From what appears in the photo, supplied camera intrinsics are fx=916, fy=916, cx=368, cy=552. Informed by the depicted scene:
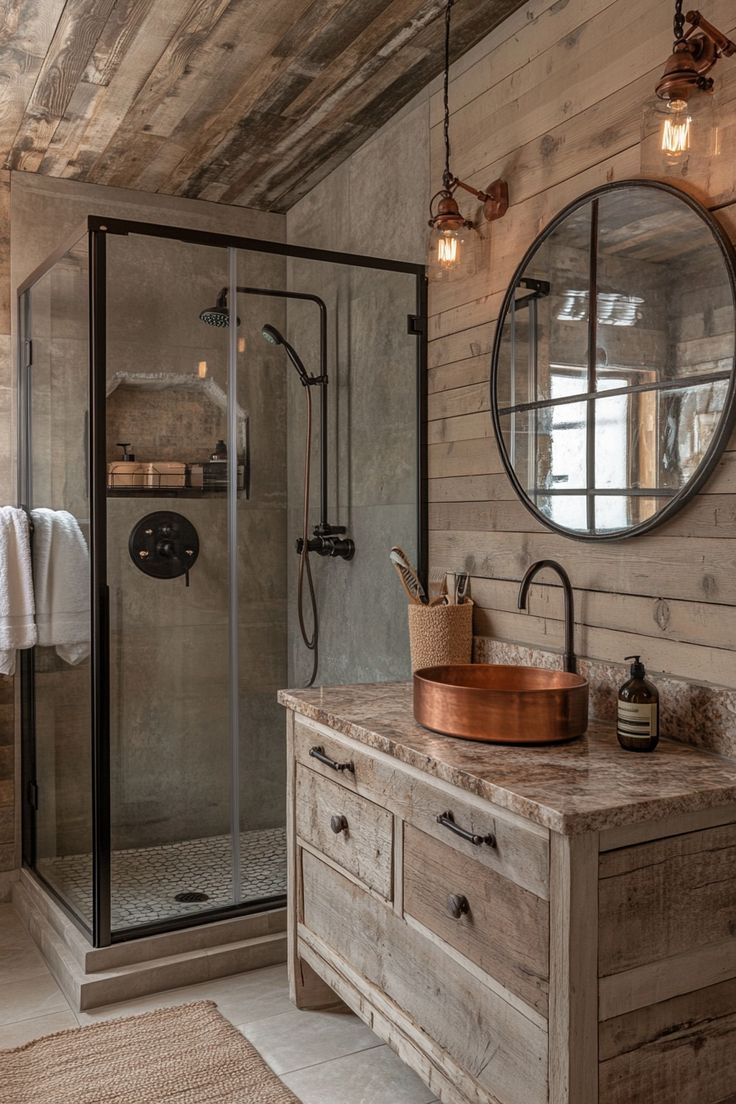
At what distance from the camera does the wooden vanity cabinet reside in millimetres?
1438

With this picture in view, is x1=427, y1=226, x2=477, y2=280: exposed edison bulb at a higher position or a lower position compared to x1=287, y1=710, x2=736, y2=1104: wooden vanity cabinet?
higher

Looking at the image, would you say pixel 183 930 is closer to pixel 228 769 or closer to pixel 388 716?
pixel 228 769

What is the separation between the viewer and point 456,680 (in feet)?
7.21

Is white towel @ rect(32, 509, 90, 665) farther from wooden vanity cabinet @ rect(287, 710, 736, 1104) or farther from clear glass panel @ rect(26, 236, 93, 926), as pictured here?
wooden vanity cabinet @ rect(287, 710, 736, 1104)

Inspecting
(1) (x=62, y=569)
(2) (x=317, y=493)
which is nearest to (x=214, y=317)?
(2) (x=317, y=493)

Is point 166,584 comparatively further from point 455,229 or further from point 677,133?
point 677,133

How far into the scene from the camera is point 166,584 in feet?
8.54

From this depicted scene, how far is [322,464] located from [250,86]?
1.11 m

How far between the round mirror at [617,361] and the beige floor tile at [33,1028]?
178cm

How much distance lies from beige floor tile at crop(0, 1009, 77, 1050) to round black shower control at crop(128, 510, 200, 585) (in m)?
1.18

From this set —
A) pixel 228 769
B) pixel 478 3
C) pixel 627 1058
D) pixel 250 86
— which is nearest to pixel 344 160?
pixel 250 86

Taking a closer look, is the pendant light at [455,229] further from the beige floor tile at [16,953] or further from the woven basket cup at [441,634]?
the beige floor tile at [16,953]

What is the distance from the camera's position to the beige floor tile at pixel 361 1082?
2.04m

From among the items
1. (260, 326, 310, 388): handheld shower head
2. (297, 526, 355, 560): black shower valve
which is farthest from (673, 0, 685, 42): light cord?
(297, 526, 355, 560): black shower valve
